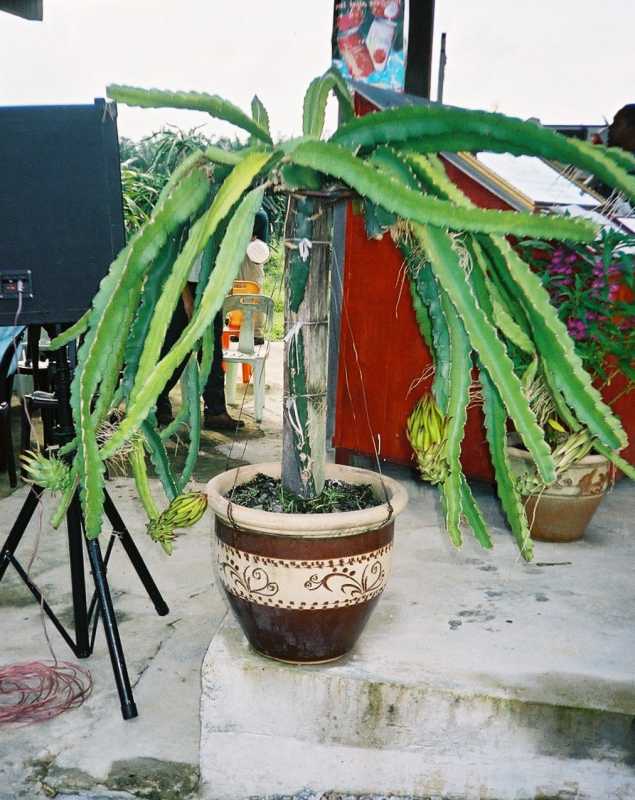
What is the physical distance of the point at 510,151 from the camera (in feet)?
4.70

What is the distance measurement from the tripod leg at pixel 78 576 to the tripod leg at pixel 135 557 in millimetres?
121

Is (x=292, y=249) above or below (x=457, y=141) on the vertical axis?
below

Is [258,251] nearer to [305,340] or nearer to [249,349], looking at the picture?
[249,349]

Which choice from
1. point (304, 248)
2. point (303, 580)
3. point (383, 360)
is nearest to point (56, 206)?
point (304, 248)

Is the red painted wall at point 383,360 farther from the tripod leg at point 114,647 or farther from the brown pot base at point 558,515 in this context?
the tripod leg at point 114,647

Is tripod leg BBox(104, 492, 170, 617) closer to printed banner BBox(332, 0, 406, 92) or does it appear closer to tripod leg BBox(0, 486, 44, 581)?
tripod leg BBox(0, 486, 44, 581)

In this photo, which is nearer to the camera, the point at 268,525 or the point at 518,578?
the point at 268,525

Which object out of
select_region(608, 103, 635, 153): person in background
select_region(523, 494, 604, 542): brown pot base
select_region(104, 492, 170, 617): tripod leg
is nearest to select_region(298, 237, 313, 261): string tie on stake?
select_region(104, 492, 170, 617): tripod leg

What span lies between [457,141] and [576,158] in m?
0.23

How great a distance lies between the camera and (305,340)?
1.73 m

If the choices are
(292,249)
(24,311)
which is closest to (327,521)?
(292,249)

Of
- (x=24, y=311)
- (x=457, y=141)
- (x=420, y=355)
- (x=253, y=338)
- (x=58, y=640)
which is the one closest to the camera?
(x=457, y=141)

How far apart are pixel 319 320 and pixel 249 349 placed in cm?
365

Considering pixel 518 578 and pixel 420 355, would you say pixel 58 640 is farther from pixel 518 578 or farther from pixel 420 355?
pixel 420 355
